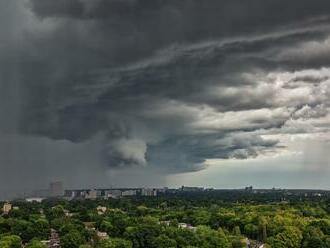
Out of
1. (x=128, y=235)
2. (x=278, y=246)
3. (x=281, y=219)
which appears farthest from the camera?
(x=281, y=219)

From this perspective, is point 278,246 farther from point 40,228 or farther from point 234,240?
point 40,228

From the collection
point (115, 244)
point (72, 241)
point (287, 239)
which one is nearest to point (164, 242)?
point (115, 244)

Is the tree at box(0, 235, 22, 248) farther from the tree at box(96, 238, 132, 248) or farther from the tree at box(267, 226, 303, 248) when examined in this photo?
the tree at box(267, 226, 303, 248)

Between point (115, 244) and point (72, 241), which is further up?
point (72, 241)

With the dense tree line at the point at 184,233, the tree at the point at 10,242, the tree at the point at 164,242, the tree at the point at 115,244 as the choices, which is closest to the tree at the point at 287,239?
the dense tree line at the point at 184,233

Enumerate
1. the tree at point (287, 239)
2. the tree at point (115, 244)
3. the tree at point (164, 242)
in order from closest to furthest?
the tree at point (115, 244) < the tree at point (164, 242) < the tree at point (287, 239)

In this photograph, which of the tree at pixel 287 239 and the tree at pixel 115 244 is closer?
the tree at pixel 115 244

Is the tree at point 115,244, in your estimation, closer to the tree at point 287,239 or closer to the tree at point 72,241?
the tree at point 72,241

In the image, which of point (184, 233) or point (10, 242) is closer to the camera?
point (10, 242)

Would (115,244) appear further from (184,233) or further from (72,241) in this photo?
(184,233)

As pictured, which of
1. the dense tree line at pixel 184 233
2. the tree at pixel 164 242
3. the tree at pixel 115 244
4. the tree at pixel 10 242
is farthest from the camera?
the dense tree line at pixel 184 233

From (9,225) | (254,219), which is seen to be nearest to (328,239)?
(254,219)
